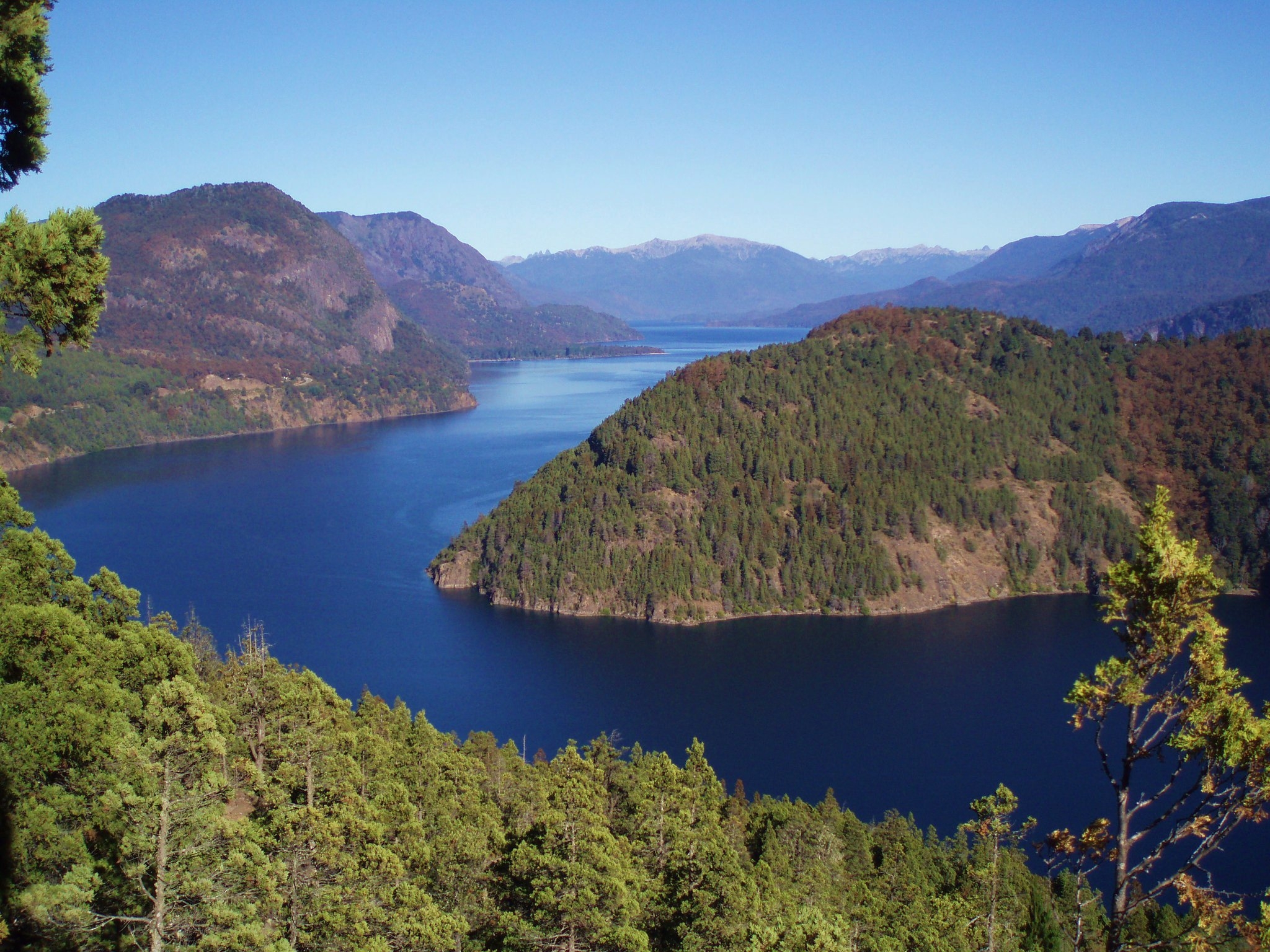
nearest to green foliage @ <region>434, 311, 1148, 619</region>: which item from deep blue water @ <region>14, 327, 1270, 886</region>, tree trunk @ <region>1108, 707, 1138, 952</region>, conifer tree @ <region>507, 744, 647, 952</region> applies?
deep blue water @ <region>14, 327, 1270, 886</region>

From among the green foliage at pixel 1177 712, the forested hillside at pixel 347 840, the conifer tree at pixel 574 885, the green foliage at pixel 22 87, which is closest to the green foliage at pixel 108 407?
the forested hillside at pixel 347 840

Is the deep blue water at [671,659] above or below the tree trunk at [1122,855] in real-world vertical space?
below

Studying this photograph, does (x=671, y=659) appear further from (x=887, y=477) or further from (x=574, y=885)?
(x=574, y=885)

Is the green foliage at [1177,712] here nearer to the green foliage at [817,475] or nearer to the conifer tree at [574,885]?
the conifer tree at [574,885]

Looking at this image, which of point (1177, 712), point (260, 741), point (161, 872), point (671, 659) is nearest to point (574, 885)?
point (161, 872)

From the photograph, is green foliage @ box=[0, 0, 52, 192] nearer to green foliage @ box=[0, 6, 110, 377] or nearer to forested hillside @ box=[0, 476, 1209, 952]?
green foliage @ box=[0, 6, 110, 377]
